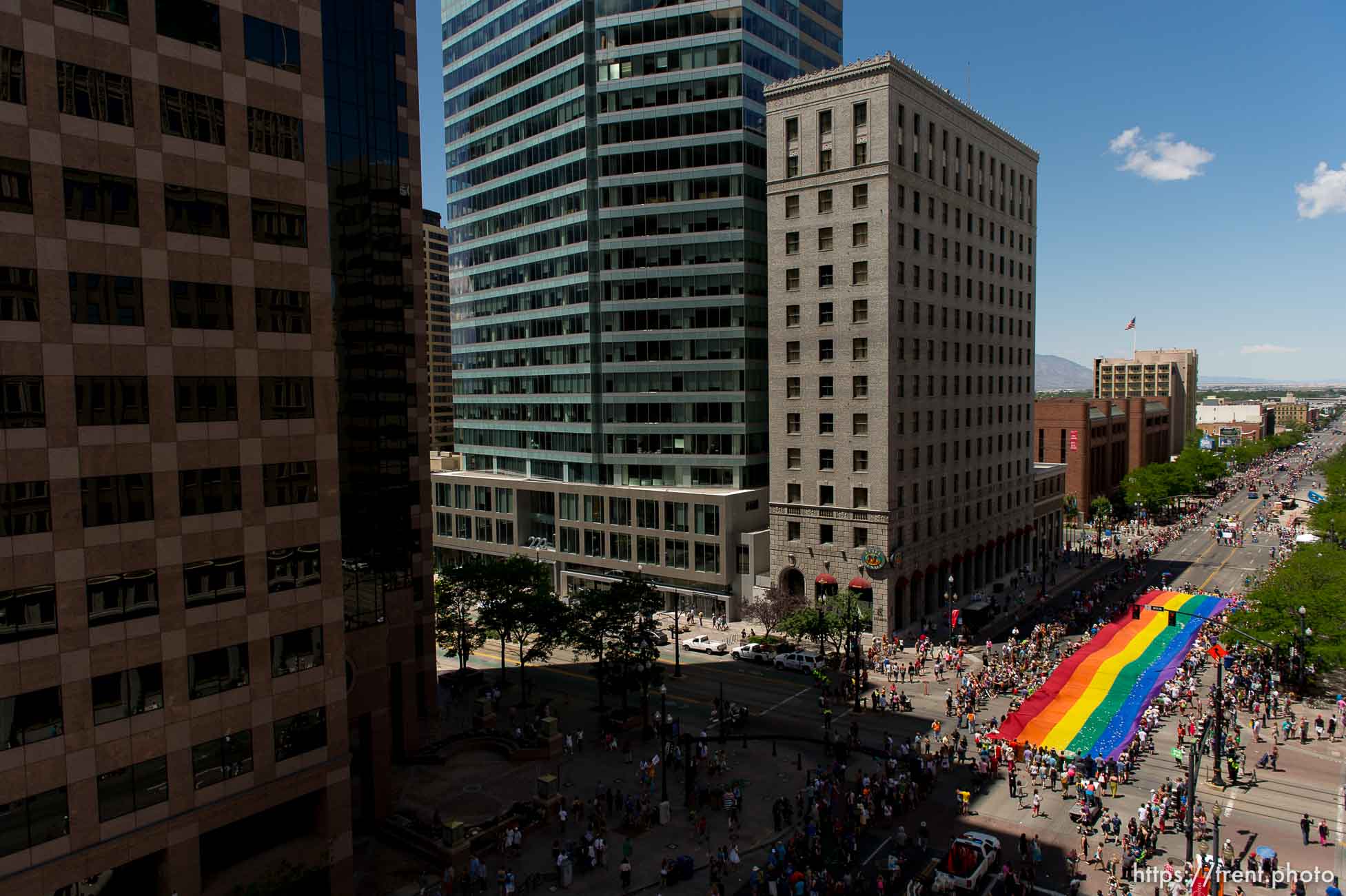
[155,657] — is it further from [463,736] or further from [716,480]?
[716,480]

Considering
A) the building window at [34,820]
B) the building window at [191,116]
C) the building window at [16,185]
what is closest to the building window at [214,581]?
the building window at [34,820]

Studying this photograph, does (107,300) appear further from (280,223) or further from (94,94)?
(280,223)

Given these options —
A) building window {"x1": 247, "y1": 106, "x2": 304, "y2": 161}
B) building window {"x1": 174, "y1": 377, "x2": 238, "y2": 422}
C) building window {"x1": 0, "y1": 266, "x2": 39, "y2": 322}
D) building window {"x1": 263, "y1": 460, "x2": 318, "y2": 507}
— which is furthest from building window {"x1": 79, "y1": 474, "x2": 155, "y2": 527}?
building window {"x1": 247, "y1": 106, "x2": 304, "y2": 161}

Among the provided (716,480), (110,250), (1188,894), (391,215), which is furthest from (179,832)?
(716,480)

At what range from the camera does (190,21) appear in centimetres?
2873

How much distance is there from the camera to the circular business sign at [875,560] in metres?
71.2

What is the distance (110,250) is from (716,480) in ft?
200

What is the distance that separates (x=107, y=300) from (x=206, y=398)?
13.8 feet

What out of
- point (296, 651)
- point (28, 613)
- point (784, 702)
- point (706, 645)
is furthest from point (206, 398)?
point (706, 645)

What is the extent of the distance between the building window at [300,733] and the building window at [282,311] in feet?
46.7

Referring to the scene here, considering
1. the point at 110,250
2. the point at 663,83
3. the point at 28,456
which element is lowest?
the point at 28,456

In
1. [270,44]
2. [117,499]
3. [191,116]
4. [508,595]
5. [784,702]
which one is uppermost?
[270,44]

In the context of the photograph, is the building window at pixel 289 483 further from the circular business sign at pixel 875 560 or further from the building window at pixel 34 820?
the circular business sign at pixel 875 560

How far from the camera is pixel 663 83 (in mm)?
82188
